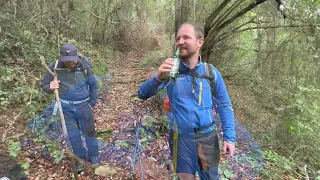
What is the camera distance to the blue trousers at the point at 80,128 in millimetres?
4453

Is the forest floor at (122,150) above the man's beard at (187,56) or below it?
below


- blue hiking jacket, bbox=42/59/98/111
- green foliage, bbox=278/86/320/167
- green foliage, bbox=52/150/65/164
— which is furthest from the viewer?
green foliage, bbox=278/86/320/167

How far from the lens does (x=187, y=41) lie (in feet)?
8.87

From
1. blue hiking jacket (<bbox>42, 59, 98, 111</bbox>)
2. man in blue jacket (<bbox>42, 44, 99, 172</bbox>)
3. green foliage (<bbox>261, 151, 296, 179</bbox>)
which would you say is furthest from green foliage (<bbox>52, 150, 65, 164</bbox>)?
green foliage (<bbox>261, 151, 296, 179</bbox>)

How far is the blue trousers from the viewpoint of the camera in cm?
445

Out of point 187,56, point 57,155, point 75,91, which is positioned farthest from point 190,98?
point 57,155

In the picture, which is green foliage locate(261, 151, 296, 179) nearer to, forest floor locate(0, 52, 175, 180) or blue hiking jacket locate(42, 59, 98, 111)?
forest floor locate(0, 52, 175, 180)

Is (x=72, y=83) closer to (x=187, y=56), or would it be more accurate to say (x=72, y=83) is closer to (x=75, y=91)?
(x=75, y=91)

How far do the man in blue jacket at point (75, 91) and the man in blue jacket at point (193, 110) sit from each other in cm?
190

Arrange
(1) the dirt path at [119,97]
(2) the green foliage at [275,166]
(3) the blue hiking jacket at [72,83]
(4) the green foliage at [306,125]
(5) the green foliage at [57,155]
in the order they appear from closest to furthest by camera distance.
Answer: (3) the blue hiking jacket at [72,83] → (5) the green foliage at [57,155] → (2) the green foliage at [275,166] → (4) the green foliage at [306,125] → (1) the dirt path at [119,97]

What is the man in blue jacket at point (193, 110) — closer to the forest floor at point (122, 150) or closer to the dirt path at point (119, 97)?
the forest floor at point (122, 150)

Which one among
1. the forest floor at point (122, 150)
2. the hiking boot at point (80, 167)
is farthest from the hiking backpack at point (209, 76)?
the hiking boot at point (80, 167)

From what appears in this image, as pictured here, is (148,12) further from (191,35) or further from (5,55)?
(191,35)

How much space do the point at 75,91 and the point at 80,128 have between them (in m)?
0.71
